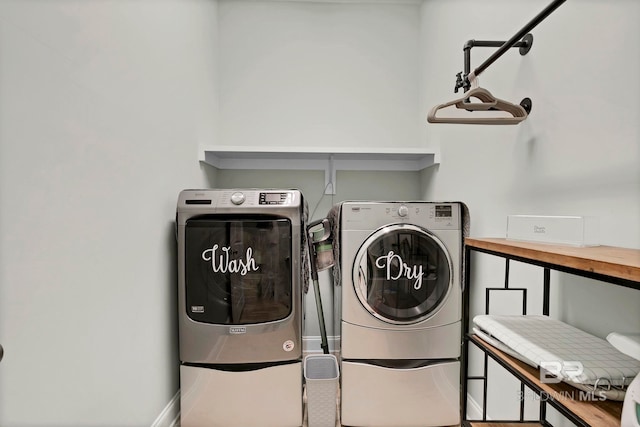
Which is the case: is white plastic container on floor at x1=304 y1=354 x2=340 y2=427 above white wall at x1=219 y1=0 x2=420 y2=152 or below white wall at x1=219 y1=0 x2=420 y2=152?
below

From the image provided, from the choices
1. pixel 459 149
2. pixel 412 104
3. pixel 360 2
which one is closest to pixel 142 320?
pixel 459 149

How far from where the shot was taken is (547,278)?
1.15 metres

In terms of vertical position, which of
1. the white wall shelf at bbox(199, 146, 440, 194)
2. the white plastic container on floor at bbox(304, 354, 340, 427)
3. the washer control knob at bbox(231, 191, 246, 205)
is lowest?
the white plastic container on floor at bbox(304, 354, 340, 427)

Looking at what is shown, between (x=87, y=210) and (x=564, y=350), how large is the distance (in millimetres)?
1513

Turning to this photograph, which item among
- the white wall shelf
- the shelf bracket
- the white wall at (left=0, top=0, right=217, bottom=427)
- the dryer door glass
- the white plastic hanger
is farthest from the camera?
the shelf bracket

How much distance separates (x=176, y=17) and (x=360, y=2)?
1.50m

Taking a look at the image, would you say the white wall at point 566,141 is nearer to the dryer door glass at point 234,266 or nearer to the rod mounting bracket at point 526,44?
the rod mounting bracket at point 526,44

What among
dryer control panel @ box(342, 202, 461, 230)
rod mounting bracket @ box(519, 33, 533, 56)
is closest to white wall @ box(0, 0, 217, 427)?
dryer control panel @ box(342, 202, 461, 230)

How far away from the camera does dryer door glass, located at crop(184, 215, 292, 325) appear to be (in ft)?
5.04

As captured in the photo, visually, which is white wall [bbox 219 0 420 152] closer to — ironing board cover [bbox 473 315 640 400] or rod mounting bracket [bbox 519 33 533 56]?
rod mounting bracket [bbox 519 33 533 56]

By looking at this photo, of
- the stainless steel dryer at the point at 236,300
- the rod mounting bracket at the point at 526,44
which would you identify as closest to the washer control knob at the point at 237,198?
the stainless steel dryer at the point at 236,300

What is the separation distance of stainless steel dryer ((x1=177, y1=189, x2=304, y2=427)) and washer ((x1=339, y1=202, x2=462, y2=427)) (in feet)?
1.05

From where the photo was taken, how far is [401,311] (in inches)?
63.1

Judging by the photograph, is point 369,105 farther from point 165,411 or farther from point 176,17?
point 165,411
